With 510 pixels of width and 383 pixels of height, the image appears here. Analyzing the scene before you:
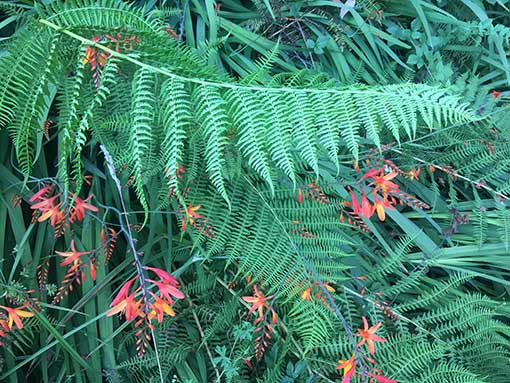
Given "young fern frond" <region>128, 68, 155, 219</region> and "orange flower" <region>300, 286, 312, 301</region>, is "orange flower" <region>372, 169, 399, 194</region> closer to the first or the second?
"orange flower" <region>300, 286, 312, 301</region>

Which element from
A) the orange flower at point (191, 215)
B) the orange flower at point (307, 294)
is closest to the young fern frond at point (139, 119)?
the orange flower at point (191, 215)

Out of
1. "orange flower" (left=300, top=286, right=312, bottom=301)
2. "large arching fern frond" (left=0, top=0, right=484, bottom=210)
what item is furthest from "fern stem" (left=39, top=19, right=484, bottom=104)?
"orange flower" (left=300, top=286, right=312, bottom=301)

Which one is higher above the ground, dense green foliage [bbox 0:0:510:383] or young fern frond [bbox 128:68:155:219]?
young fern frond [bbox 128:68:155:219]

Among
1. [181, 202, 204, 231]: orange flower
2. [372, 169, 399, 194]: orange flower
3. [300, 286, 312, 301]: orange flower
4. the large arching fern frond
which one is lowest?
Result: [300, 286, 312, 301]: orange flower

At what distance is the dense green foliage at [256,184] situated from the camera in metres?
1.08

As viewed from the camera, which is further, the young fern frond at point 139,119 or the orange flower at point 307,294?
the orange flower at point 307,294

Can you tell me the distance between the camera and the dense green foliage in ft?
3.56

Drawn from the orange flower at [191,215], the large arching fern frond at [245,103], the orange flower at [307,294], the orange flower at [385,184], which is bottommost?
the orange flower at [307,294]

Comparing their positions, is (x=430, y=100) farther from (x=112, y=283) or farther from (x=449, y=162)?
(x=112, y=283)

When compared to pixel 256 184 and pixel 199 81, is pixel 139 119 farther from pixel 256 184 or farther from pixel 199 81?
pixel 256 184

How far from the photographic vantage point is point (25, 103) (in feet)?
3.67

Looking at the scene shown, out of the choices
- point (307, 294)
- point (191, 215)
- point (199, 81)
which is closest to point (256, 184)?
point (191, 215)

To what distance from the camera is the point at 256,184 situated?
1463 mm

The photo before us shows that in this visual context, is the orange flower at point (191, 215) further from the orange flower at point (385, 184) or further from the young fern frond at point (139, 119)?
the orange flower at point (385, 184)
